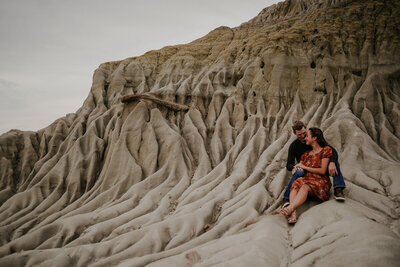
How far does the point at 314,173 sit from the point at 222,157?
10.5m

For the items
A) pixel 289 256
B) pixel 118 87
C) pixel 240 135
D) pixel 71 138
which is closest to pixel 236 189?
pixel 240 135

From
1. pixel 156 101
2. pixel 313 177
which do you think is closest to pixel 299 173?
pixel 313 177

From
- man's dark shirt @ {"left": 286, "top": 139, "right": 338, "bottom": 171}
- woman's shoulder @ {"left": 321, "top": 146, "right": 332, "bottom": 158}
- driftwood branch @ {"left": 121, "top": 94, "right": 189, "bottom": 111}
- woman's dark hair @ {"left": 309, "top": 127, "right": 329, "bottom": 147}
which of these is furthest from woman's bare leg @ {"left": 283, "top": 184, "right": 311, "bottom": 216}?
driftwood branch @ {"left": 121, "top": 94, "right": 189, "bottom": 111}

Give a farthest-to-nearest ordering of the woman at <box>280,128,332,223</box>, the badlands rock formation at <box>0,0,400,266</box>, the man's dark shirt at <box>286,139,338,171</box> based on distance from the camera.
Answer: the man's dark shirt at <box>286,139,338,171</box>, the badlands rock formation at <box>0,0,400,266</box>, the woman at <box>280,128,332,223</box>

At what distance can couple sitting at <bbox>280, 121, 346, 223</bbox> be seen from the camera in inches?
283

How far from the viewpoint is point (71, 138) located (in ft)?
73.3

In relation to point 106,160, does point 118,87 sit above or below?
above

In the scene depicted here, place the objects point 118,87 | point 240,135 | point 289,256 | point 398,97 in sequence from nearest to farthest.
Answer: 1. point 289,256
2. point 398,97
3. point 240,135
4. point 118,87

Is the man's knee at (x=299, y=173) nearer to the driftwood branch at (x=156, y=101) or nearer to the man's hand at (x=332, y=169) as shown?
the man's hand at (x=332, y=169)

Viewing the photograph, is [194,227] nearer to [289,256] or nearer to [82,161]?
[289,256]

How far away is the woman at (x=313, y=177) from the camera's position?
23.8 feet

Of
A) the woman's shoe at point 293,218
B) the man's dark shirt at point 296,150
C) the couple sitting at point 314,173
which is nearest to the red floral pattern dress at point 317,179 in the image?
the couple sitting at point 314,173

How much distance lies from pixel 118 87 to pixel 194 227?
21.0m

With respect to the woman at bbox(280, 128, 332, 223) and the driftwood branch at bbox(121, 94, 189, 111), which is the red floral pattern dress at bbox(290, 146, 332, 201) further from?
the driftwood branch at bbox(121, 94, 189, 111)
